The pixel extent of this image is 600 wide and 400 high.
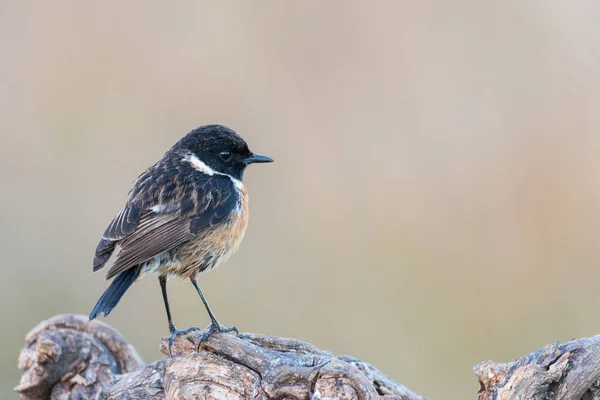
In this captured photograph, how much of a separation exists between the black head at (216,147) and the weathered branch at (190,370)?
1.41 m

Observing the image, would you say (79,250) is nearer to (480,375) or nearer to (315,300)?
(315,300)

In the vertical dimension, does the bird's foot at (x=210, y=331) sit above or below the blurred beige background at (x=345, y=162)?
below

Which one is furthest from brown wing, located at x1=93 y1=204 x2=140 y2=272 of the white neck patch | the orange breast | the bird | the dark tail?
the white neck patch

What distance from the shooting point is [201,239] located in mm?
5461

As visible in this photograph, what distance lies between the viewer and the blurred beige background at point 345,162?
8.04 metres

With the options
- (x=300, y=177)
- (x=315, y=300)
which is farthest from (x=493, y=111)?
(x=315, y=300)

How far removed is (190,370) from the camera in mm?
4797

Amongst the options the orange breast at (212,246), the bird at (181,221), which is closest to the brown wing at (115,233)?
the bird at (181,221)

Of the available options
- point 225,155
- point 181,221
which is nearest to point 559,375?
point 181,221

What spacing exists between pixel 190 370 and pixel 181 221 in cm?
108

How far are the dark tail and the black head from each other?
3.47 feet

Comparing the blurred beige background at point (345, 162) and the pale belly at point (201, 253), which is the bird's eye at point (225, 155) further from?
the blurred beige background at point (345, 162)

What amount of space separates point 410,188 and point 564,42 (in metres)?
2.26

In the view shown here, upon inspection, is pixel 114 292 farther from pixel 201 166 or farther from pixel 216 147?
pixel 216 147
